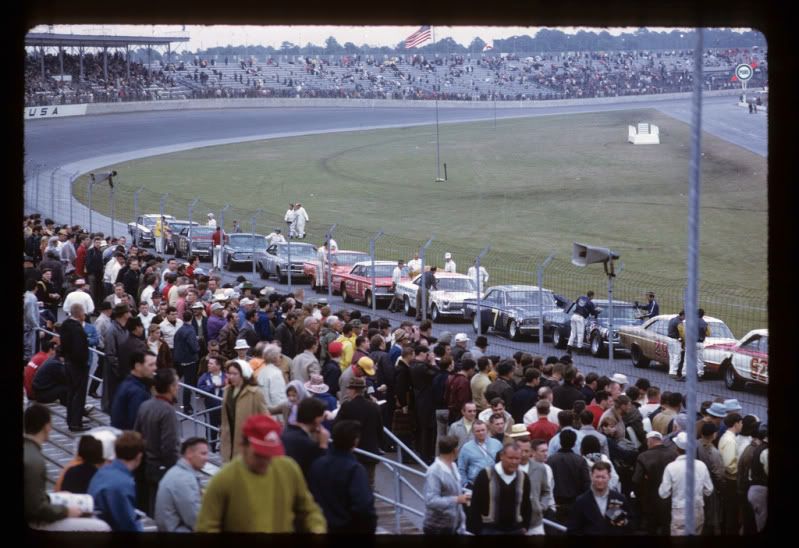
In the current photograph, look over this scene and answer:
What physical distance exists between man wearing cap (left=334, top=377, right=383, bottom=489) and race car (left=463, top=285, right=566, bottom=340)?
12100 mm

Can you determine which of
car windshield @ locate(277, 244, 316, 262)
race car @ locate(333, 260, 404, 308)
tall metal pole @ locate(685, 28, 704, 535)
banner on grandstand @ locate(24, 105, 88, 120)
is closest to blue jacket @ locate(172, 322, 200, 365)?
tall metal pole @ locate(685, 28, 704, 535)

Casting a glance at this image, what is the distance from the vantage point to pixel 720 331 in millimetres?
19938

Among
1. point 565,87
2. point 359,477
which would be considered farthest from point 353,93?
point 359,477

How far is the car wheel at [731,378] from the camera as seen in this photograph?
18469mm

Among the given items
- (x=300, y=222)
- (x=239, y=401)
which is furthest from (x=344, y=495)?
(x=300, y=222)

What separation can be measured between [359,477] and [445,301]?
57.3 feet

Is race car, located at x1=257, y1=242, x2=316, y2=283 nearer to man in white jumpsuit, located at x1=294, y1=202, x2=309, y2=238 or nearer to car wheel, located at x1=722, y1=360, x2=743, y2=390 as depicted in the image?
man in white jumpsuit, located at x1=294, y1=202, x2=309, y2=238

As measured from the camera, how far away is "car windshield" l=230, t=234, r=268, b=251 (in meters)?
30.3

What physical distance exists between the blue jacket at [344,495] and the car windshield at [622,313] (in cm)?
1512

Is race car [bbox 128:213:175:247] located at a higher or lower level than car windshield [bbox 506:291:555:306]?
higher

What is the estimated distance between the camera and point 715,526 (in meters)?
10.1

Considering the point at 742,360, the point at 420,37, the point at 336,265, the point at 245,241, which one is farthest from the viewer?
the point at 420,37

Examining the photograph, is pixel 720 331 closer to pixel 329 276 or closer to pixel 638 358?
pixel 638 358

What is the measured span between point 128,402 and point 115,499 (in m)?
2.96
